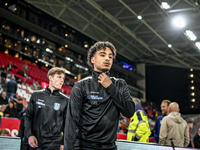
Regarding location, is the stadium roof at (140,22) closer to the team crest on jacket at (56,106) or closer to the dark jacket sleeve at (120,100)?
the team crest on jacket at (56,106)

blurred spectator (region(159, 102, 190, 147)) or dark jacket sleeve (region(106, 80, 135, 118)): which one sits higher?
dark jacket sleeve (region(106, 80, 135, 118))

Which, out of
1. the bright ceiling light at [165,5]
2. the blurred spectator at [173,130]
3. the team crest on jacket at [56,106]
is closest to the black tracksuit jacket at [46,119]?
the team crest on jacket at [56,106]

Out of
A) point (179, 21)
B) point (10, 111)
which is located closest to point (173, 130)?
point (10, 111)

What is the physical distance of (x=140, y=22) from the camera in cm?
2348

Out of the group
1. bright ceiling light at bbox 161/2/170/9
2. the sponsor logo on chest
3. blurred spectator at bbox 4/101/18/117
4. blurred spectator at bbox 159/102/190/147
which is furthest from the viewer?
bright ceiling light at bbox 161/2/170/9

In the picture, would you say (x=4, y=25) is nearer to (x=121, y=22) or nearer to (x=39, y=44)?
(x=39, y=44)

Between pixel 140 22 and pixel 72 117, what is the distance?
22450 millimetres

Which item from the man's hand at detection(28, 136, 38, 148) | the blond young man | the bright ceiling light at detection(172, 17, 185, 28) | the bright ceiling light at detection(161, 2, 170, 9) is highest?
the bright ceiling light at detection(161, 2, 170, 9)

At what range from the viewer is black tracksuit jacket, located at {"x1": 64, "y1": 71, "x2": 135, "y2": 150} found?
2.01m

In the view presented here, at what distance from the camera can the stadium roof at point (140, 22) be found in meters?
19.7

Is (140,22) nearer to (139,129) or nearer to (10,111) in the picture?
(10,111)

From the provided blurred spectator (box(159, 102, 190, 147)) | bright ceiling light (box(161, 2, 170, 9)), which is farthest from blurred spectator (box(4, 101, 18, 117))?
bright ceiling light (box(161, 2, 170, 9))

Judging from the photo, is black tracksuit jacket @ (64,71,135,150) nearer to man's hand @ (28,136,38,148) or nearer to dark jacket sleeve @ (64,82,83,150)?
dark jacket sleeve @ (64,82,83,150)

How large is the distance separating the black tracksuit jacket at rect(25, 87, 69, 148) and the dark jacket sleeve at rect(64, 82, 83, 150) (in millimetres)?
1374
